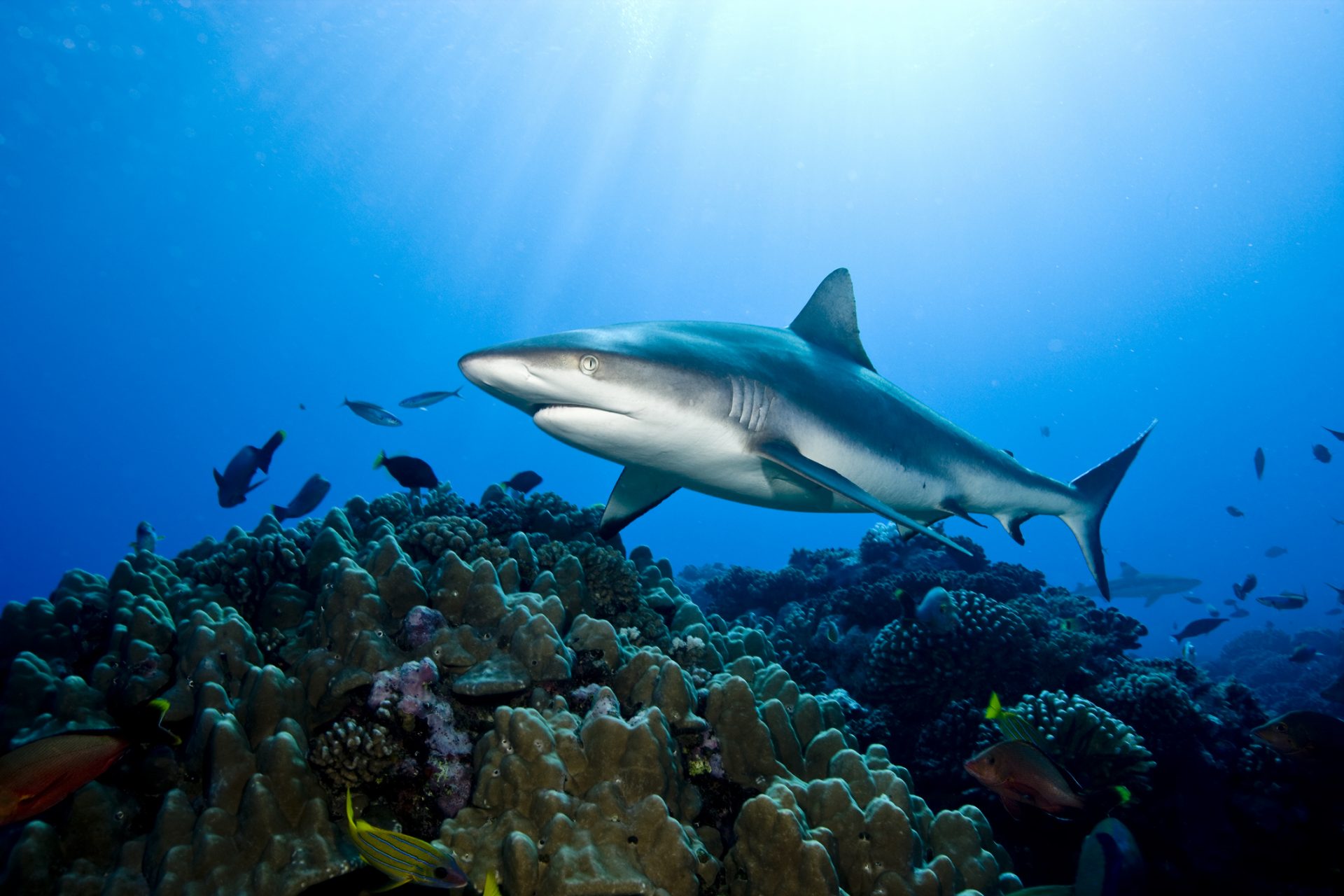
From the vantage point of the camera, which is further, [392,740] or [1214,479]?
[1214,479]

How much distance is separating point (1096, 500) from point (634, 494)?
230 inches

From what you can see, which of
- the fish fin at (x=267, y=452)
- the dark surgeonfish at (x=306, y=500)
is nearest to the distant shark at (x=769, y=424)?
the fish fin at (x=267, y=452)

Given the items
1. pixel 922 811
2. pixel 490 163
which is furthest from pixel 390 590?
pixel 490 163

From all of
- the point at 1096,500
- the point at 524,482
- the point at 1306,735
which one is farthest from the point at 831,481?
the point at 524,482

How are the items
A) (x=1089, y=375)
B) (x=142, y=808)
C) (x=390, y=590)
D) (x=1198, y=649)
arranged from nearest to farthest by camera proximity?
(x=142, y=808) → (x=390, y=590) → (x=1198, y=649) → (x=1089, y=375)

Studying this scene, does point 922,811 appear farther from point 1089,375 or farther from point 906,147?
point 1089,375

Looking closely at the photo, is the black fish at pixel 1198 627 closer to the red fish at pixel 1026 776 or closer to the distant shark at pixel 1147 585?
the red fish at pixel 1026 776

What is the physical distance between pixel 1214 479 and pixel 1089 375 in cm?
4314

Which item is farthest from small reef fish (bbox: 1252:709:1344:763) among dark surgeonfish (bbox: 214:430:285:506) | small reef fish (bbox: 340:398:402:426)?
small reef fish (bbox: 340:398:402:426)

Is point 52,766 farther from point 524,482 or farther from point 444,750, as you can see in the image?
point 524,482

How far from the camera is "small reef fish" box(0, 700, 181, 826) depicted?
2.12 meters

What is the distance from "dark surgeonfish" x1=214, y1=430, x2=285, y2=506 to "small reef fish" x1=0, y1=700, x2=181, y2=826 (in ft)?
19.8

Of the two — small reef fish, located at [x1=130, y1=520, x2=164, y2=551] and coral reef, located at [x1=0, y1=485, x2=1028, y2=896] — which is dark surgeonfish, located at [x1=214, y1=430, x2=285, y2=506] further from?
coral reef, located at [x1=0, y1=485, x2=1028, y2=896]

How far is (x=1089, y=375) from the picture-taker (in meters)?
146
